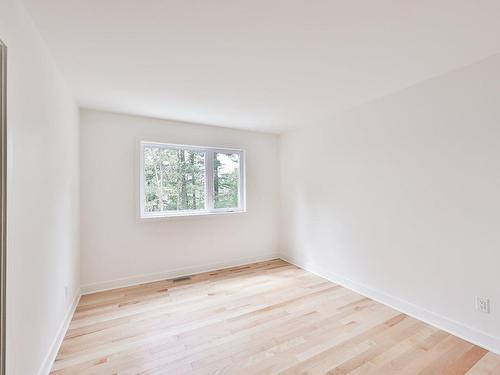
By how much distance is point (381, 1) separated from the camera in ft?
4.13

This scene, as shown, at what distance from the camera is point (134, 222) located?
308 centimetres

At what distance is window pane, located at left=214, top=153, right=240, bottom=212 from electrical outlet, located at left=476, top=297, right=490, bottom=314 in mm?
2922

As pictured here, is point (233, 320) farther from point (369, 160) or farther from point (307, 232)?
point (369, 160)

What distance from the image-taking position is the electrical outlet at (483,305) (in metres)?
1.84

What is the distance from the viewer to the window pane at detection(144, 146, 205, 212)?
3.27 metres

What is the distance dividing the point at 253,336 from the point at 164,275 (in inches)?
67.7

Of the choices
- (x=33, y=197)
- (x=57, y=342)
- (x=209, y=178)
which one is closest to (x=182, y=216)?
(x=209, y=178)

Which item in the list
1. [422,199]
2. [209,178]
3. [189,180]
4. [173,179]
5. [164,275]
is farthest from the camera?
[209,178]

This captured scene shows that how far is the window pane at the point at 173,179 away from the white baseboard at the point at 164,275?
867mm

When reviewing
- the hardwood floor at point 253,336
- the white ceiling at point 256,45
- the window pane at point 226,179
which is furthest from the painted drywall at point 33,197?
the window pane at point 226,179

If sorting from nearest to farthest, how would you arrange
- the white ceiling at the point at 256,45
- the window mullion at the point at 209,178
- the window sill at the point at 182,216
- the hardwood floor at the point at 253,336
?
the white ceiling at the point at 256,45, the hardwood floor at the point at 253,336, the window sill at the point at 182,216, the window mullion at the point at 209,178

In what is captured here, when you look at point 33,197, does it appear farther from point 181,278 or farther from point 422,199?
point 422,199

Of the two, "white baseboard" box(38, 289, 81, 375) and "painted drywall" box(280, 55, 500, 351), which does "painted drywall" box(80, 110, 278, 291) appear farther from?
"painted drywall" box(280, 55, 500, 351)

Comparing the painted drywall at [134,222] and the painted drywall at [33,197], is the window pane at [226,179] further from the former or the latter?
the painted drywall at [33,197]
